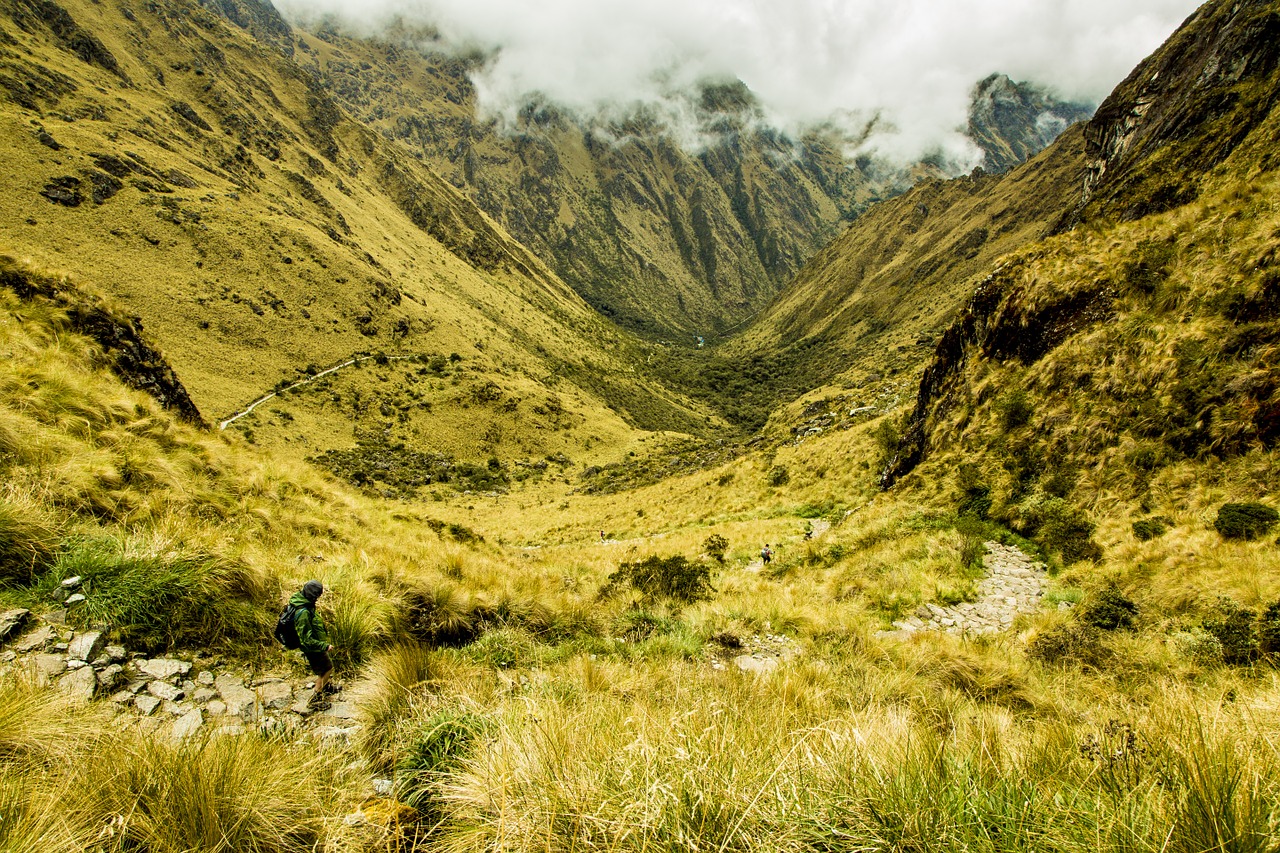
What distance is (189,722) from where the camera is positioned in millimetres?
3635

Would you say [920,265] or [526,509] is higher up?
[920,265]

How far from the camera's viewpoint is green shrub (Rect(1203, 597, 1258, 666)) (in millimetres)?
5695

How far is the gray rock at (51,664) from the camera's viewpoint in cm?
363

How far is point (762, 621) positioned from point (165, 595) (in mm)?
7789

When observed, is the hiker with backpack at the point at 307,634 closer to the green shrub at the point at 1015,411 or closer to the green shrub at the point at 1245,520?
the green shrub at the point at 1245,520

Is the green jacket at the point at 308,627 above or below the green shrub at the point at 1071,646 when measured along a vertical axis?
above

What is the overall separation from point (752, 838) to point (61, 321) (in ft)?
57.5

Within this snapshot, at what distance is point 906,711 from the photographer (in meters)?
3.84

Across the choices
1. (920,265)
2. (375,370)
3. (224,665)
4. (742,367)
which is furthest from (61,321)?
(742,367)

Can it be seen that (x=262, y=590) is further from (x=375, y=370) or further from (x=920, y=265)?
(x=920, y=265)

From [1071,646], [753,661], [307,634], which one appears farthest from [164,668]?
[1071,646]

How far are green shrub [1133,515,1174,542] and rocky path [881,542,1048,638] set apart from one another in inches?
66.3

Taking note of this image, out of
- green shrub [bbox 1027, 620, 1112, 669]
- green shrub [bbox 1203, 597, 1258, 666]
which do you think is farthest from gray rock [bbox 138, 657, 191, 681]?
green shrub [bbox 1203, 597, 1258, 666]

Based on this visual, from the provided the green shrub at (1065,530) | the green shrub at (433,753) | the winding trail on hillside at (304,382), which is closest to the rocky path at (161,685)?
the green shrub at (433,753)
